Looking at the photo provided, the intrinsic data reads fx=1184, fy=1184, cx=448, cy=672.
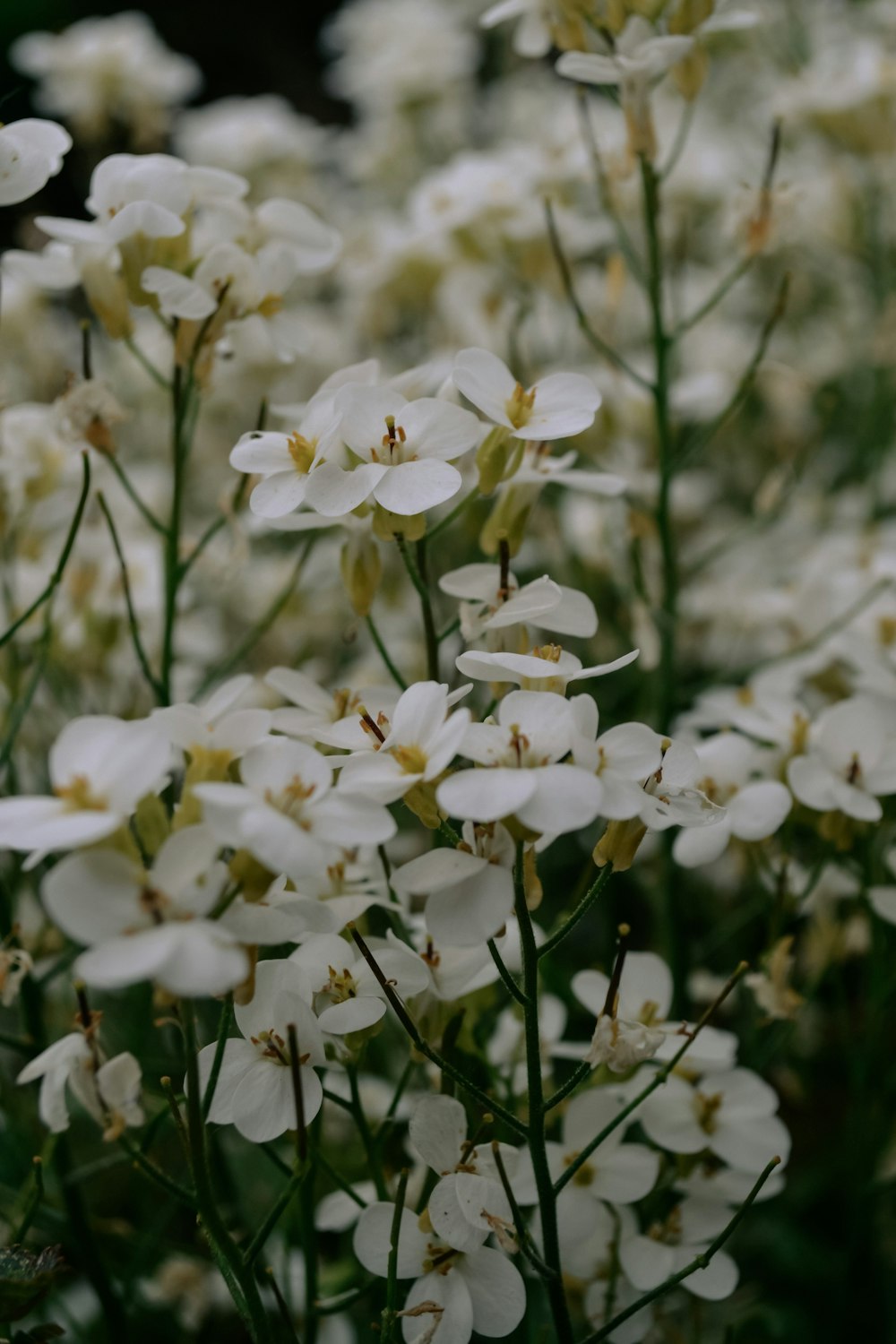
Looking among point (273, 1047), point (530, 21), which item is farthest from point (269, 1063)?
point (530, 21)

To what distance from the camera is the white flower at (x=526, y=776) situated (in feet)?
1.42

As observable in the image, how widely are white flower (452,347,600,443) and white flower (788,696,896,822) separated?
23 centimetres

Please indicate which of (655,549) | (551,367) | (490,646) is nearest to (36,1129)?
(490,646)

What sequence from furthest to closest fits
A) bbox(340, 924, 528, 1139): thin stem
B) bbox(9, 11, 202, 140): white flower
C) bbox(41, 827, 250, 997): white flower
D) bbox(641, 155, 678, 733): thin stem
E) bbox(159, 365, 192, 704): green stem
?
bbox(9, 11, 202, 140): white flower
bbox(641, 155, 678, 733): thin stem
bbox(159, 365, 192, 704): green stem
bbox(340, 924, 528, 1139): thin stem
bbox(41, 827, 250, 997): white flower

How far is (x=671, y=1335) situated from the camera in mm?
729

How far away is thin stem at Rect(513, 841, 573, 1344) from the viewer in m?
0.49

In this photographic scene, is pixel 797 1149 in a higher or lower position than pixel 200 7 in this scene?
lower

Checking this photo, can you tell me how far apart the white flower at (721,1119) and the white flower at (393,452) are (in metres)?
0.34

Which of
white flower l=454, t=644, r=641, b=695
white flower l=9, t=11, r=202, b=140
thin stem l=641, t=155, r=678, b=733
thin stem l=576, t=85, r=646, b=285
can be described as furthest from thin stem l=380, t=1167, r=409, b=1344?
white flower l=9, t=11, r=202, b=140

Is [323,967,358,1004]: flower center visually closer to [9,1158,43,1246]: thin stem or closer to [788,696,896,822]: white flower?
[9,1158,43,1246]: thin stem

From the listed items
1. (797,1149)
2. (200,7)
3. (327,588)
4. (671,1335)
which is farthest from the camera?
(200,7)

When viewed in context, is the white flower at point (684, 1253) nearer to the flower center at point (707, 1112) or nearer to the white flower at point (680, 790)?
the flower center at point (707, 1112)

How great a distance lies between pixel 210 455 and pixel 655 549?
22.9 inches

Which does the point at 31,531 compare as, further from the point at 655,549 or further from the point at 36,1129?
the point at 655,549
